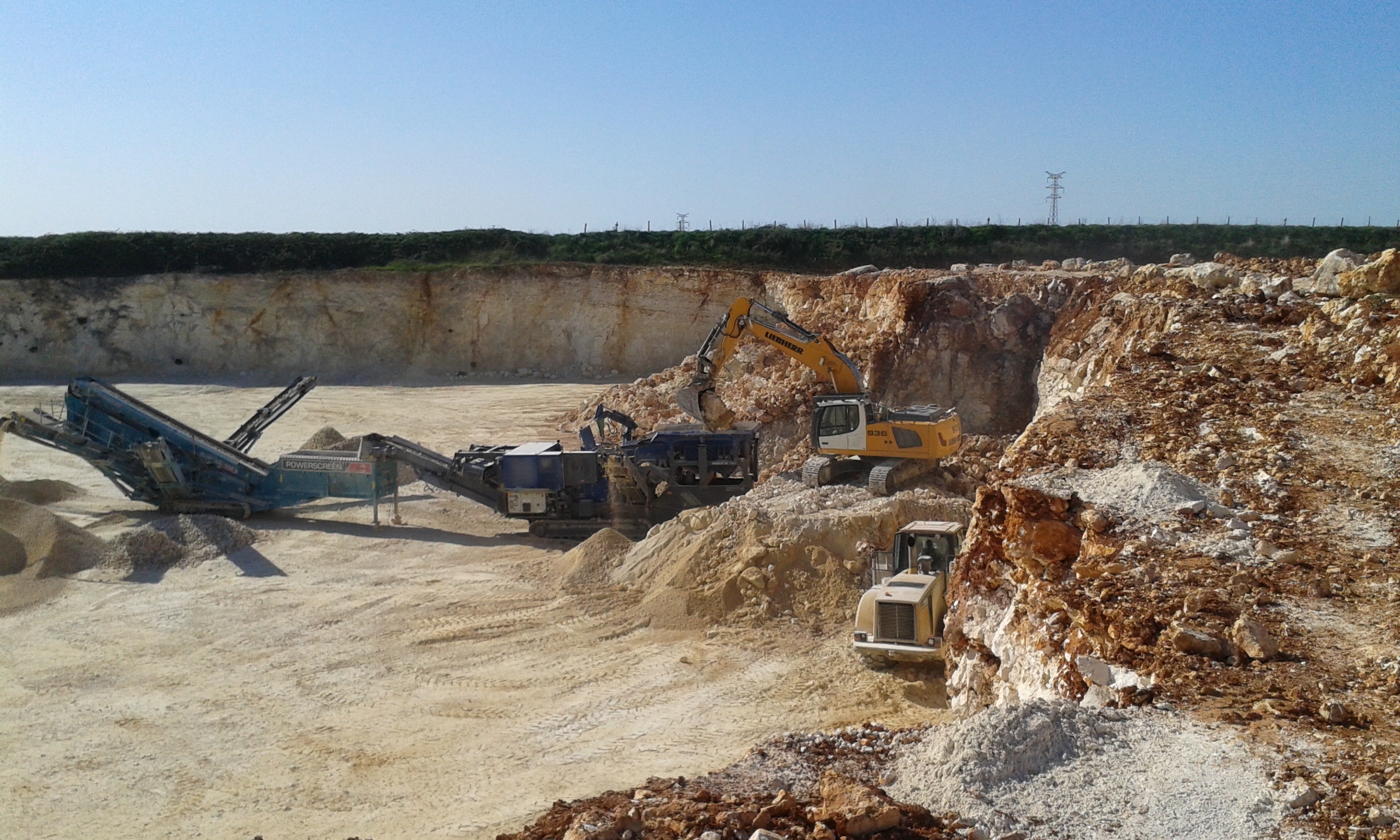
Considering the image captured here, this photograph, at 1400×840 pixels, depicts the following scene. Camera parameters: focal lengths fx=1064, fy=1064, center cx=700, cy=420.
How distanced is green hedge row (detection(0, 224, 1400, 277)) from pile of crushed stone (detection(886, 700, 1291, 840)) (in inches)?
1175

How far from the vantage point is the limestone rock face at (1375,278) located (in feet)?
37.0

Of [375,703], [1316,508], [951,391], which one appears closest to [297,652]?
[375,703]

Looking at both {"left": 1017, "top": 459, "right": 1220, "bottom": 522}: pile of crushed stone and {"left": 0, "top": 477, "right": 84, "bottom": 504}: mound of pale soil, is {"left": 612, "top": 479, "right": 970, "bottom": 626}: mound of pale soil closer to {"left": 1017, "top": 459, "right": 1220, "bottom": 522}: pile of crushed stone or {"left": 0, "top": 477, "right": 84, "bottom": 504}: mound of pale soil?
{"left": 1017, "top": 459, "right": 1220, "bottom": 522}: pile of crushed stone

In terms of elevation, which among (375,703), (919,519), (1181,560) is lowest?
(375,703)

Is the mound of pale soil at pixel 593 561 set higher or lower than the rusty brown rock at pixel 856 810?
lower

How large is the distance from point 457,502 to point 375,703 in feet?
27.2

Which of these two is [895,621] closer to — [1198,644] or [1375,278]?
[1198,644]

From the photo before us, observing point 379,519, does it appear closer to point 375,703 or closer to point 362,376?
point 375,703

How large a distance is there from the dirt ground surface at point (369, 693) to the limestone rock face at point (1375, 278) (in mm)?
6598

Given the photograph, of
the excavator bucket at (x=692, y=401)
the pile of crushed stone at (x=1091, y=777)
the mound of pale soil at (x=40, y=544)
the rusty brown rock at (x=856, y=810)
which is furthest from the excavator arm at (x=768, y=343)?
the rusty brown rock at (x=856, y=810)

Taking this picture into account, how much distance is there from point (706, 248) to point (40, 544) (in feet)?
85.0

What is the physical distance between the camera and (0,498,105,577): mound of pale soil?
13.4 m

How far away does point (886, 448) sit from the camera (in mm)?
15539

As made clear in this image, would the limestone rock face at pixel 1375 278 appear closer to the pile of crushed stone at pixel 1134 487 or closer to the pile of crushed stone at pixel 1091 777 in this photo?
the pile of crushed stone at pixel 1134 487
